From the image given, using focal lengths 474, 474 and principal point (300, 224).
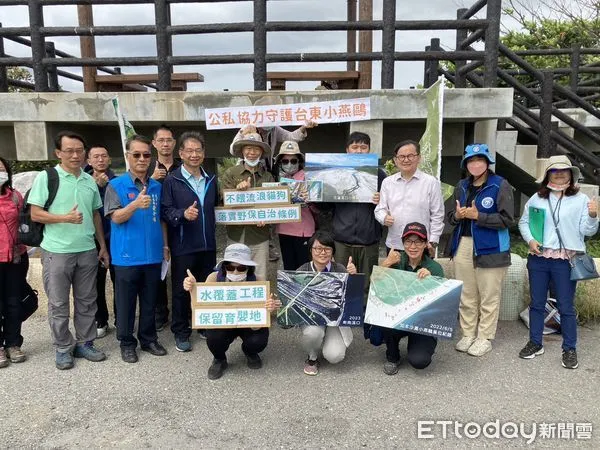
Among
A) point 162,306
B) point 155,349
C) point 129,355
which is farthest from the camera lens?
point 162,306

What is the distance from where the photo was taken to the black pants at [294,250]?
4.67 metres

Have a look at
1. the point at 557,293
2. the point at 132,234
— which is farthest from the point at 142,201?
the point at 557,293

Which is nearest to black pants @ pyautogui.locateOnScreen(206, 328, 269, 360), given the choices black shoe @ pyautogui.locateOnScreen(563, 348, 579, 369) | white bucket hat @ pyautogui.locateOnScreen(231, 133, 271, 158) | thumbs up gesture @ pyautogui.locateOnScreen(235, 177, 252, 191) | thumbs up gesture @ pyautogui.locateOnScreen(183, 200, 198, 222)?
thumbs up gesture @ pyautogui.locateOnScreen(183, 200, 198, 222)

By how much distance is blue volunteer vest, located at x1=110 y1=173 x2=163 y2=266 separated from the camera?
393cm

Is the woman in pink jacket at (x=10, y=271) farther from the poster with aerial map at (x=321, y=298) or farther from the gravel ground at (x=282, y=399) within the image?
the poster with aerial map at (x=321, y=298)

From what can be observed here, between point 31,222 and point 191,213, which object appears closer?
point 31,222

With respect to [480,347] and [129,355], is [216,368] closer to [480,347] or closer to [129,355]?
[129,355]

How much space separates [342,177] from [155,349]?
2268mm

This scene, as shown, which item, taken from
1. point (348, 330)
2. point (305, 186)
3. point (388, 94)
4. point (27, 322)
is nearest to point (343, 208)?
point (305, 186)

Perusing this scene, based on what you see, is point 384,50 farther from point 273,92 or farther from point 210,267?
point 210,267

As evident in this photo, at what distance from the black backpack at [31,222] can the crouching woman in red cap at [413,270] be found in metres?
2.74

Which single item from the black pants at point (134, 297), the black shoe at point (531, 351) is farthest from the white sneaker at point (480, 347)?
the black pants at point (134, 297)

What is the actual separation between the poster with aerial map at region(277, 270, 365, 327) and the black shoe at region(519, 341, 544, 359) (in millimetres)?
1498

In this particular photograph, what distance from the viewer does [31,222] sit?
150 inches
